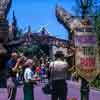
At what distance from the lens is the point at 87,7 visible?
14391 mm

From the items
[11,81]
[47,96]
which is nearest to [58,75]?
[11,81]

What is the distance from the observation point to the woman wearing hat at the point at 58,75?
49.3 feet

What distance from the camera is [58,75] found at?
1511 centimetres

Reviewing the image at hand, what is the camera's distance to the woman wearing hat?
1504cm

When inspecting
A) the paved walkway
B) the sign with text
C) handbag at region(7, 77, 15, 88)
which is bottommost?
the paved walkway

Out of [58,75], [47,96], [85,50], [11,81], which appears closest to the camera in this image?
[85,50]

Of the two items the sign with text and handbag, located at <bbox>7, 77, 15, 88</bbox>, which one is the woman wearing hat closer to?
handbag, located at <bbox>7, 77, 15, 88</bbox>

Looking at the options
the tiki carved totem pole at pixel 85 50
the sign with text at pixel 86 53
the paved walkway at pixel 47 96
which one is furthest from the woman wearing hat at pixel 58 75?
the paved walkway at pixel 47 96

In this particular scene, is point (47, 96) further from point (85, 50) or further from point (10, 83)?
point (85, 50)

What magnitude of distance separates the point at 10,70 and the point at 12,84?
1.30ft

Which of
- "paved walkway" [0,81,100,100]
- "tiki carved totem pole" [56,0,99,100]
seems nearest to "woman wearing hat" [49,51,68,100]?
"tiki carved totem pole" [56,0,99,100]

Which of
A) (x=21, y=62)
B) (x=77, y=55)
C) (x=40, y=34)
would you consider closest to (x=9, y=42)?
(x=77, y=55)

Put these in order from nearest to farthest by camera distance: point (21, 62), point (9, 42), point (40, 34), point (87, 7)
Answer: point (9, 42)
point (87, 7)
point (21, 62)
point (40, 34)

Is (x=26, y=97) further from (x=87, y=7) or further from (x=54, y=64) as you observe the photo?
(x=87, y=7)
